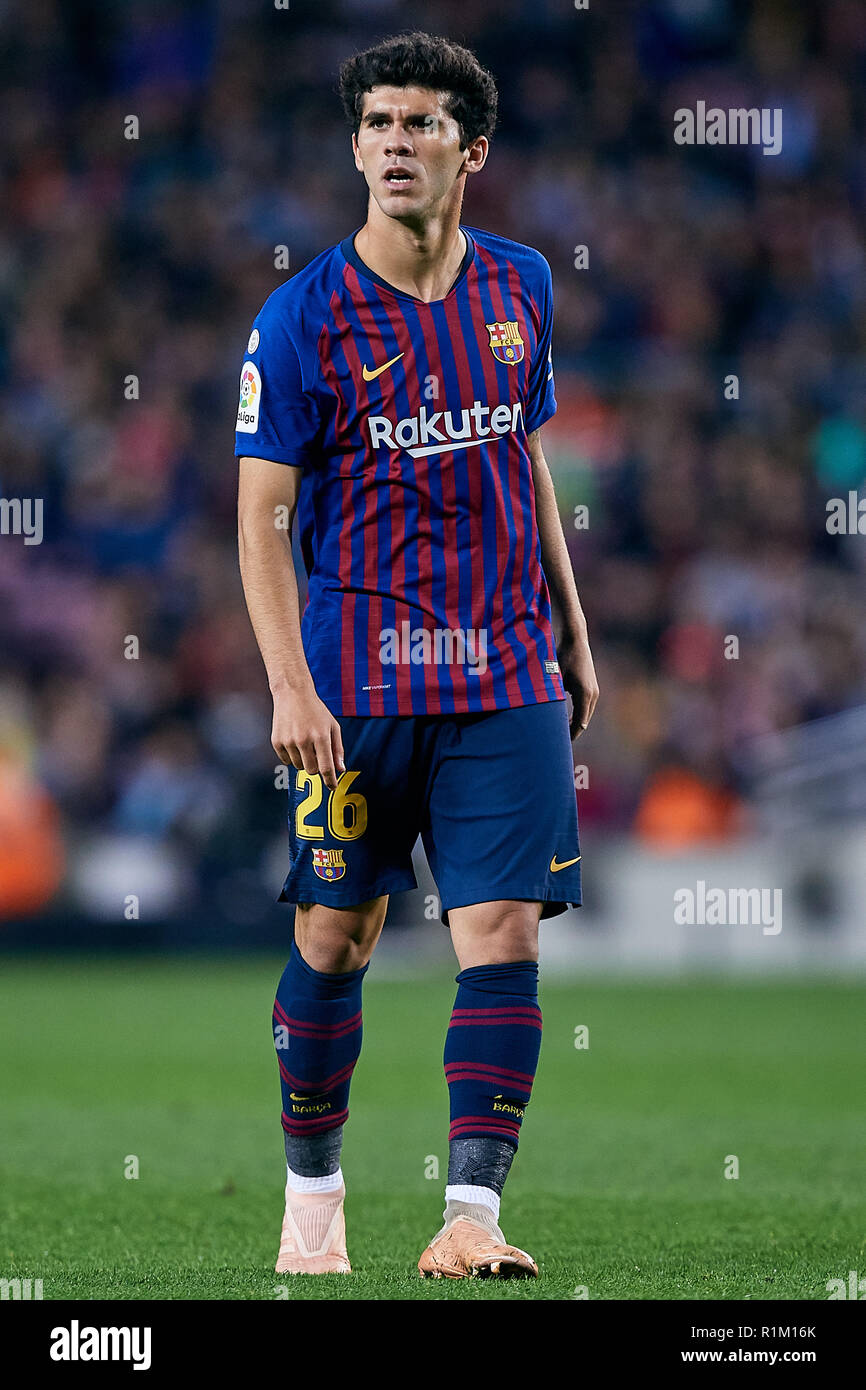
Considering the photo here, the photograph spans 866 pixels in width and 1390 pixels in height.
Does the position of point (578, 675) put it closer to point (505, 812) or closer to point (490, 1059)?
point (505, 812)

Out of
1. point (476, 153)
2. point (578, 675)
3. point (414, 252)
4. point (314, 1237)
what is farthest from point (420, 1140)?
point (476, 153)

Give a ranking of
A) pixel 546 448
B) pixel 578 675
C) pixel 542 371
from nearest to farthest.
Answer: pixel 542 371, pixel 578 675, pixel 546 448

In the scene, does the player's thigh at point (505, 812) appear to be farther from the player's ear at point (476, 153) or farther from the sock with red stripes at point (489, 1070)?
the player's ear at point (476, 153)

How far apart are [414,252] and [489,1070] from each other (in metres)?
1.59

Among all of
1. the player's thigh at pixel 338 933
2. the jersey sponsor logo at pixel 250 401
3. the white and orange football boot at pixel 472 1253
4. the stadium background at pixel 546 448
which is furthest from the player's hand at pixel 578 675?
the stadium background at pixel 546 448

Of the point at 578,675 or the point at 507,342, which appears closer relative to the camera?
the point at 507,342

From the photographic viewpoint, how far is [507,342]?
394 centimetres

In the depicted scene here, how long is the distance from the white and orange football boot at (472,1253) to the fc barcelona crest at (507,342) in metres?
1.63

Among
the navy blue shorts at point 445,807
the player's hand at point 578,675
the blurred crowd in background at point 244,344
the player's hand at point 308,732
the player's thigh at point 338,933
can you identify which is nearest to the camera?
the player's hand at point 308,732

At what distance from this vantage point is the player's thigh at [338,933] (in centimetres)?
386

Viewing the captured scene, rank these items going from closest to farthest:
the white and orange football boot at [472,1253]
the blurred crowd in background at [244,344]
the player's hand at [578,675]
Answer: the white and orange football boot at [472,1253] < the player's hand at [578,675] < the blurred crowd in background at [244,344]

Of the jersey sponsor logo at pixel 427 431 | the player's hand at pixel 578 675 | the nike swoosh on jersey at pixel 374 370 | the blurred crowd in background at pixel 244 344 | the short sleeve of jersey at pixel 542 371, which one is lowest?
the player's hand at pixel 578 675

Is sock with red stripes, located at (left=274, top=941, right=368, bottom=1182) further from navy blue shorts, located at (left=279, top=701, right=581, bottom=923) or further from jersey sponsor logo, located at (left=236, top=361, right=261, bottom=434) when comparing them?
jersey sponsor logo, located at (left=236, top=361, right=261, bottom=434)

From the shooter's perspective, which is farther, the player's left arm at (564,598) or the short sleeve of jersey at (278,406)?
the player's left arm at (564,598)
